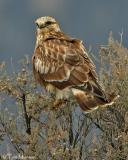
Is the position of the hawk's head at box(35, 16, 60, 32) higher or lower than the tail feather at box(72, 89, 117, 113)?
higher

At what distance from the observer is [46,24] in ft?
34.2

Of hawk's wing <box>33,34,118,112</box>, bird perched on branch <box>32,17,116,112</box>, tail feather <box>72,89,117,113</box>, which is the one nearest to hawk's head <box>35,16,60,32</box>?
bird perched on branch <box>32,17,116,112</box>

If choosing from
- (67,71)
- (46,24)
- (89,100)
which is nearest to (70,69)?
(67,71)

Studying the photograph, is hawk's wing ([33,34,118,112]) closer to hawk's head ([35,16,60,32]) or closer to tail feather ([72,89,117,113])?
tail feather ([72,89,117,113])

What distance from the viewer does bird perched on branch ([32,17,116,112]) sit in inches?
343

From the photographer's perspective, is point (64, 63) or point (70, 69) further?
point (64, 63)

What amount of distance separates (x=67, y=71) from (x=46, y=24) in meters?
1.53

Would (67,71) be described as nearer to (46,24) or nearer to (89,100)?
(89,100)

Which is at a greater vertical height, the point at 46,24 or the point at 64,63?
the point at 46,24

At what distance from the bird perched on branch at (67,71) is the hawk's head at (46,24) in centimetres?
2

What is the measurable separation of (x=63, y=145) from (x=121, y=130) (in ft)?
3.06

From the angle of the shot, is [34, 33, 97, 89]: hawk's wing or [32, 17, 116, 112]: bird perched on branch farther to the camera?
[34, 33, 97, 89]: hawk's wing

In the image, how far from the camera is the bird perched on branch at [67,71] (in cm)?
871

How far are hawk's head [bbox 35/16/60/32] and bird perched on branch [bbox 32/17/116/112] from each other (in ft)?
0.06
